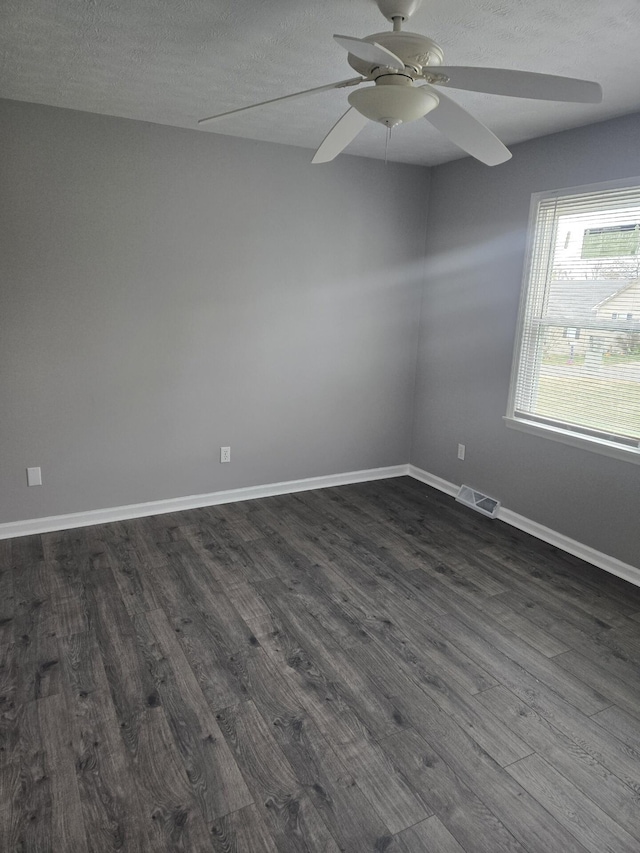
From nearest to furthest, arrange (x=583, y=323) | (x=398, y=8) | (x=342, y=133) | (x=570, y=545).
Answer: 1. (x=398, y=8)
2. (x=342, y=133)
3. (x=583, y=323)
4. (x=570, y=545)

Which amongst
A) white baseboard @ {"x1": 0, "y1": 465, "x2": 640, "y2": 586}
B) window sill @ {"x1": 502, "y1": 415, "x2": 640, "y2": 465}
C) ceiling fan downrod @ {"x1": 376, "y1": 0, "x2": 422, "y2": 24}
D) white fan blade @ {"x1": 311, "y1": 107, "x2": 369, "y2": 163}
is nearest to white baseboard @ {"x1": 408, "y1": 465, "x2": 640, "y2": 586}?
white baseboard @ {"x1": 0, "y1": 465, "x2": 640, "y2": 586}

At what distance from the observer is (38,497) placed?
11.2 ft

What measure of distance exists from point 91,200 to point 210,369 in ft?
3.99

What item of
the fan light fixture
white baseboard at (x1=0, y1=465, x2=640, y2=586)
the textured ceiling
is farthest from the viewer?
white baseboard at (x1=0, y1=465, x2=640, y2=586)

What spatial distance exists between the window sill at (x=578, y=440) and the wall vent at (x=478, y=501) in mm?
562

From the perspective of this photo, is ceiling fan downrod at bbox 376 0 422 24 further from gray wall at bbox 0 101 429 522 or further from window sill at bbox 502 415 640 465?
window sill at bbox 502 415 640 465

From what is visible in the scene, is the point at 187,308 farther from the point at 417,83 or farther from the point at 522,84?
the point at 522,84

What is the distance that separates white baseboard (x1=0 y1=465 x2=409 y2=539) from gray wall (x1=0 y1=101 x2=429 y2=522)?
0.17 ft

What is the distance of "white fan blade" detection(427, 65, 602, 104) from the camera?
1.51m

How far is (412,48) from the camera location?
158 centimetres

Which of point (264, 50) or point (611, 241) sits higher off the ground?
point (264, 50)

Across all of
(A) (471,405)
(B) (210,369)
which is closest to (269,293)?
(B) (210,369)

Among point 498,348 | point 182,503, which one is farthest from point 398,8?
point 182,503

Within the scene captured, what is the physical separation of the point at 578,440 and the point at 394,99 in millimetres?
2355
